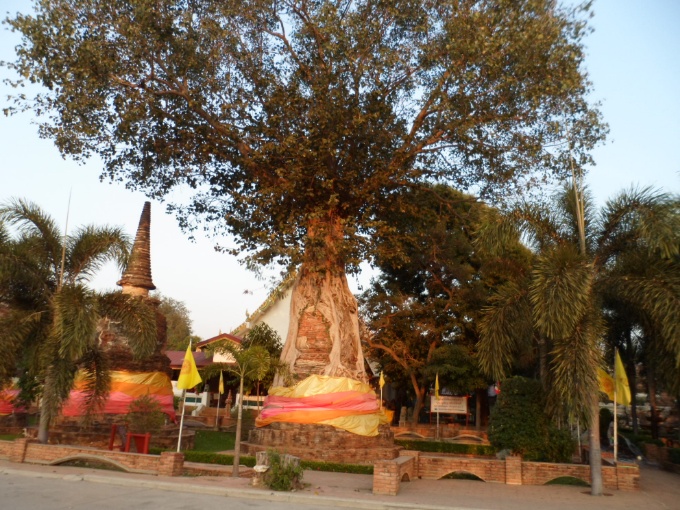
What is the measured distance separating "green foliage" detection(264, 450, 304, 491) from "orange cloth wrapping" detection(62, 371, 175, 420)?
28.8 feet

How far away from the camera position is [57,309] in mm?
13500

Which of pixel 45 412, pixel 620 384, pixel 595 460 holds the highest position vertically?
pixel 620 384

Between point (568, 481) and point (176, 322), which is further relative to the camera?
point (176, 322)

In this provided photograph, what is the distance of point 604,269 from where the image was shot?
42.8 ft

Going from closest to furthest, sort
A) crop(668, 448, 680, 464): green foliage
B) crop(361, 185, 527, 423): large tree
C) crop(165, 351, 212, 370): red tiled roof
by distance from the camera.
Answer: crop(668, 448, 680, 464): green foliage < crop(361, 185, 527, 423): large tree < crop(165, 351, 212, 370): red tiled roof

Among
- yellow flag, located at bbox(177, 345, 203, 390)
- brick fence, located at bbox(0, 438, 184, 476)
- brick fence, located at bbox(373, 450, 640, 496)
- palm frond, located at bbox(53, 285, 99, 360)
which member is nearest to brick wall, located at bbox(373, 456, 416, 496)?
brick fence, located at bbox(373, 450, 640, 496)

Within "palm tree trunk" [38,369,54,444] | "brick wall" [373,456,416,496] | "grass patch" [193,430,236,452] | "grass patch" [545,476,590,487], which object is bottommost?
"grass patch" [193,430,236,452]

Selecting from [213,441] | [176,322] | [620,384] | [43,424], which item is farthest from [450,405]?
[176,322]

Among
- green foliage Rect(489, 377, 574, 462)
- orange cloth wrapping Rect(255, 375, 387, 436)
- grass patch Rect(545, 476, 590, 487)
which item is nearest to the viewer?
grass patch Rect(545, 476, 590, 487)

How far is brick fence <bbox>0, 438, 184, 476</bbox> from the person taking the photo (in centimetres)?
1227

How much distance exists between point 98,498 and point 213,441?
12.6 meters

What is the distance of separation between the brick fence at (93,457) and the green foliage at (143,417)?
10.4ft

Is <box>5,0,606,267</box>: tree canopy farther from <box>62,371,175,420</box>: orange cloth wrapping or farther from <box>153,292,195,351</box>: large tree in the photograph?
<box>153,292,195,351</box>: large tree

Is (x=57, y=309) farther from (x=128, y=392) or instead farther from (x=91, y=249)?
(x=128, y=392)
